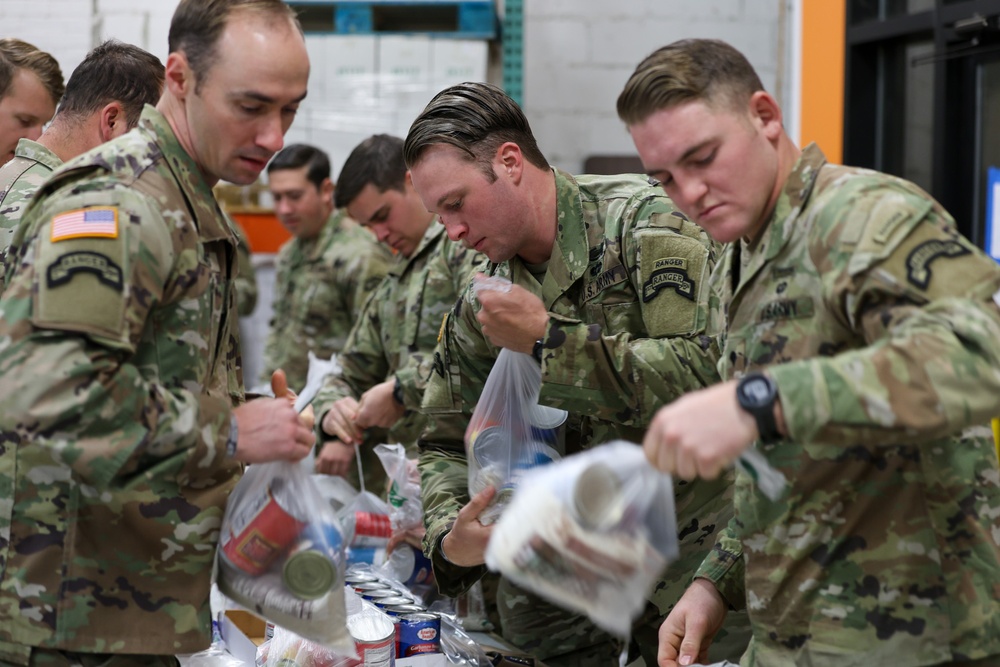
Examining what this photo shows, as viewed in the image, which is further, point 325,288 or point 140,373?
point 325,288

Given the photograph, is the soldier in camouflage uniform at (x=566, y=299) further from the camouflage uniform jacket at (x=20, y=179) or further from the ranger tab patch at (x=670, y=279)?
the camouflage uniform jacket at (x=20, y=179)

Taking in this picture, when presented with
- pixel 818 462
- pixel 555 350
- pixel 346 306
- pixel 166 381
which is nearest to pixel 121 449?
pixel 166 381

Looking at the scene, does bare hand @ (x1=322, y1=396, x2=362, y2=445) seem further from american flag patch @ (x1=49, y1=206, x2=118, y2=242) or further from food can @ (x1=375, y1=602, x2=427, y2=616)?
american flag patch @ (x1=49, y1=206, x2=118, y2=242)

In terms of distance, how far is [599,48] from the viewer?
21.0ft

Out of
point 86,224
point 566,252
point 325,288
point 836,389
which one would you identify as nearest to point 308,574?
point 86,224

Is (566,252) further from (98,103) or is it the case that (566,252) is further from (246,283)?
(246,283)

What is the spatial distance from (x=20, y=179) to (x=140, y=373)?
1.30m

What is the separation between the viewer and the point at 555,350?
193cm

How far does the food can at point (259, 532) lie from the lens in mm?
1543

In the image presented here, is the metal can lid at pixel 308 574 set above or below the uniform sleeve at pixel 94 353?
below

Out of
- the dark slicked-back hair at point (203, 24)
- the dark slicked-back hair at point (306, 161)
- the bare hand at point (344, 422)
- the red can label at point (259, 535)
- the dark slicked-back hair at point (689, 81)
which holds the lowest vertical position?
the bare hand at point (344, 422)

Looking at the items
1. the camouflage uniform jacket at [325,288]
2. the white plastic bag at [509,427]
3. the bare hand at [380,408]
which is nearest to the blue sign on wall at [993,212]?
the camouflage uniform jacket at [325,288]

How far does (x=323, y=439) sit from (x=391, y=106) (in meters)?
2.79

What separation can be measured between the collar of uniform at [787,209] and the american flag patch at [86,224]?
90cm
